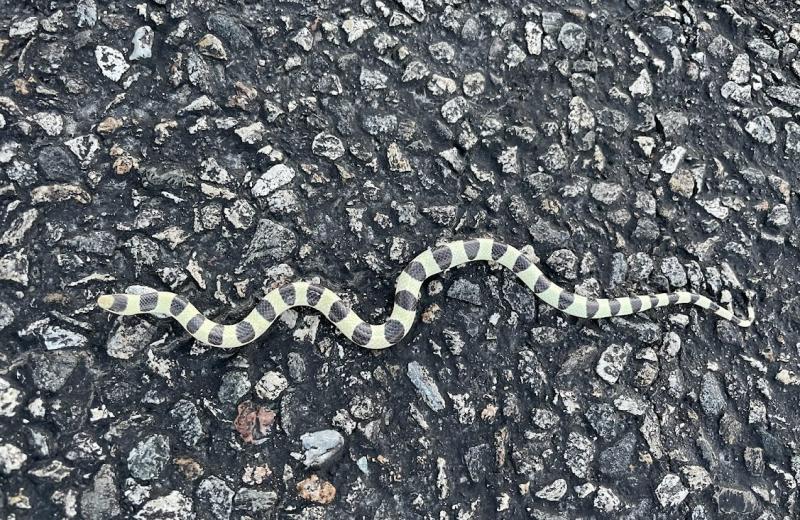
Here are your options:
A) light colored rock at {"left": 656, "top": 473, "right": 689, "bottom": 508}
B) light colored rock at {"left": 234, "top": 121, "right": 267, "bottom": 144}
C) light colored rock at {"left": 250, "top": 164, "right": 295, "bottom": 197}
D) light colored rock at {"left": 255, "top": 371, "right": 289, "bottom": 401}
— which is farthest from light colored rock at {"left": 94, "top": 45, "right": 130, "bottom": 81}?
light colored rock at {"left": 656, "top": 473, "right": 689, "bottom": 508}

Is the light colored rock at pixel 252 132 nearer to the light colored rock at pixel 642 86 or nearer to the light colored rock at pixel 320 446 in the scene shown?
the light colored rock at pixel 320 446

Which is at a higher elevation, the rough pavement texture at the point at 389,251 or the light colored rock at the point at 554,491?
the rough pavement texture at the point at 389,251

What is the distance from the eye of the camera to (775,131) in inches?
207

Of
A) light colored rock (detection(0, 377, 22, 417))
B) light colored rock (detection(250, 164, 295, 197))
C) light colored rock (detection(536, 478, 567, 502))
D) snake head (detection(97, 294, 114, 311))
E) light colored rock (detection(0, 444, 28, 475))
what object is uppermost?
light colored rock (detection(250, 164, 295, 197))

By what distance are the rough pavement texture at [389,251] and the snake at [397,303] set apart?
10 centimetres

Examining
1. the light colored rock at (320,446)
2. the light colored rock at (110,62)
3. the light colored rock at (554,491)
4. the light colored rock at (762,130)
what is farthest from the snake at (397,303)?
the light colored rock at (110,62)

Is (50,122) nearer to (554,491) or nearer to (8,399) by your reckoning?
(8,399)

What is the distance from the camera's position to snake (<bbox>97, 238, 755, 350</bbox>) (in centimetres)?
405

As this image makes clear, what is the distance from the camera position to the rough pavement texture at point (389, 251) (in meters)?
3.83

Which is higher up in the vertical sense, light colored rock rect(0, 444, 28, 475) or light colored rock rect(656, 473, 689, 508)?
light colored rock rect(656, 473, 689, 508)

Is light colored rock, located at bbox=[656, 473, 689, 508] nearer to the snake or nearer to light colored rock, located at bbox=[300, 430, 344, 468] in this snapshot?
the snake

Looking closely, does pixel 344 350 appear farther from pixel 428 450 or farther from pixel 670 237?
pixel 670 237

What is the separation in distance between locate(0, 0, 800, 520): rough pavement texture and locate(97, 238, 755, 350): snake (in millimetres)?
97

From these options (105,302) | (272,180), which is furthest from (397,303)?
(105,302)
